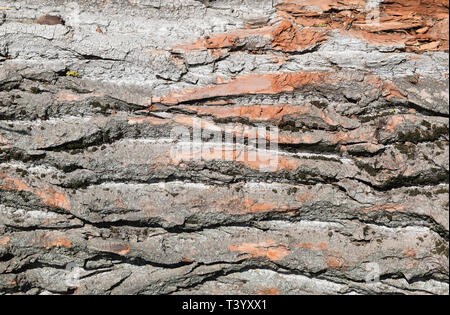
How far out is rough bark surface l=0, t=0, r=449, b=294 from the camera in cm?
1043

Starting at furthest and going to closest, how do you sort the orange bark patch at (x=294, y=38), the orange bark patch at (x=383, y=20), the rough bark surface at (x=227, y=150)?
the orange bark patch at (x=294, y=38) < the orange bark patch at (x=383, y=20) < the rough bark surface at (x=227, y=150)

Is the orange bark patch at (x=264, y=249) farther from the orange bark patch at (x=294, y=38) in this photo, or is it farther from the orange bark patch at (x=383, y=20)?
the orange bark patch at (x=383, y=20)

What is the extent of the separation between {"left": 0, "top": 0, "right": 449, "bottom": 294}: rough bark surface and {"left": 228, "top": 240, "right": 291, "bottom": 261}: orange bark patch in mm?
59

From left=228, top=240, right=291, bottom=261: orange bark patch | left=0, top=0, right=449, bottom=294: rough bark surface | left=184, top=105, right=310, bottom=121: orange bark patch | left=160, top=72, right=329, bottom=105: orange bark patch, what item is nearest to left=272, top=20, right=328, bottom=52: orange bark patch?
left=0, top=0, right=449, bottom=294: rough bark surface

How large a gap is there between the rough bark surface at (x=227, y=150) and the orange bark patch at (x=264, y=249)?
0.19 ft

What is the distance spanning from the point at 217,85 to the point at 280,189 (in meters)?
3.64

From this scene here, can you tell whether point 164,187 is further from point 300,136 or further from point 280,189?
point 300,136

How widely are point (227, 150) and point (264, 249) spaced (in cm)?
315

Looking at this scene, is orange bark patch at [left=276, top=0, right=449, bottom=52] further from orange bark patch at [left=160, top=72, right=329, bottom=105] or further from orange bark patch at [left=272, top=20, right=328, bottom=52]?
orange bark patch at [left=160, top=72, right=329, bottom=105]

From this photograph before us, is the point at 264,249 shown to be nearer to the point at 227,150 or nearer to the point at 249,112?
the point at 227,150

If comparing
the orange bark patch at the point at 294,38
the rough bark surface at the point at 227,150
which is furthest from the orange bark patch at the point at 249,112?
the orange bark patch at the point at 294,38

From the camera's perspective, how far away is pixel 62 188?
1048 centimetres

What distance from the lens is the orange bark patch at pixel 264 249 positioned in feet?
34.9

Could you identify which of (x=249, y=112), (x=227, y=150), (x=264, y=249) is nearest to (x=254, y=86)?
(x=249, y=112)
